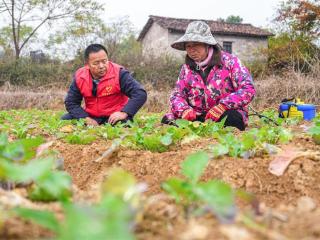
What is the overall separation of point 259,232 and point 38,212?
17.2 inches

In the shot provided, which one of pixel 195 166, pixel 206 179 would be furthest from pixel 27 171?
pixel 206 179

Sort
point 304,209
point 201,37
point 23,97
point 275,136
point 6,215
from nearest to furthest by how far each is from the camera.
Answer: point 6,215, point 304,209, point 275,136, point 201,37, point 23,97

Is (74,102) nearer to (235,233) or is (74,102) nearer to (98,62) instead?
(98,62)

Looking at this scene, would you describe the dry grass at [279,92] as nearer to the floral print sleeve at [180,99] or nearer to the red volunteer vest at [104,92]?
the red volunteer vest at [104,92]

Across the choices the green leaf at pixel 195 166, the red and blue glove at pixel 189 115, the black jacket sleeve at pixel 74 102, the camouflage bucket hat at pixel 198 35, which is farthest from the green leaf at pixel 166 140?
the black jacket sleeve at pixel 74 102

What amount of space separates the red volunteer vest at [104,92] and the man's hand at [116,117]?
1.40 ft

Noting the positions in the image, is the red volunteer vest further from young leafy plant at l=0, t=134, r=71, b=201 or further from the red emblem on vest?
young leafy plant at l=0, t=134, r=71, b=201

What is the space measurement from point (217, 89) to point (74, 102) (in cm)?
204

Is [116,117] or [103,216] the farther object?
[116,117]

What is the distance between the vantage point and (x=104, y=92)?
5918 millimetres

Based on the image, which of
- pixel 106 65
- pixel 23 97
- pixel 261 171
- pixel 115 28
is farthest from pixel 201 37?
pixel 115 28

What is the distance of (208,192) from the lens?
39.9 inches

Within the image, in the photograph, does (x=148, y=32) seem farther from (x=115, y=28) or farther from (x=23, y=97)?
(x=23, y=97)

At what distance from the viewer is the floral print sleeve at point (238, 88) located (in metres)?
5.03
